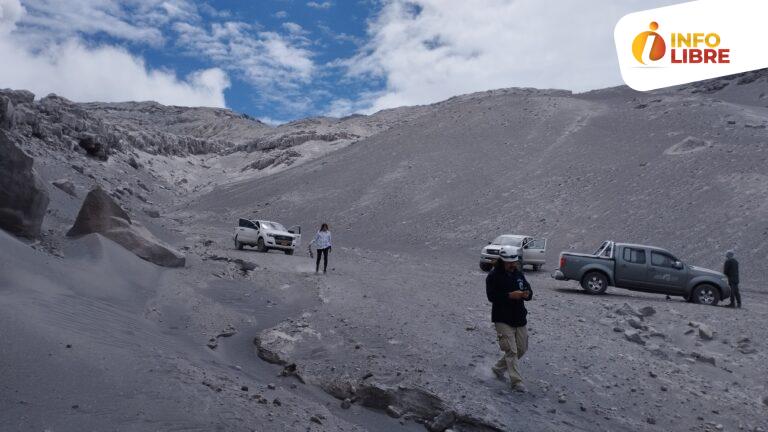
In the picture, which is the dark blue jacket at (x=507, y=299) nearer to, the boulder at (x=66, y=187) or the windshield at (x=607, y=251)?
the windshield at (x=607, y=251)

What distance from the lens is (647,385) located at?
8062mm

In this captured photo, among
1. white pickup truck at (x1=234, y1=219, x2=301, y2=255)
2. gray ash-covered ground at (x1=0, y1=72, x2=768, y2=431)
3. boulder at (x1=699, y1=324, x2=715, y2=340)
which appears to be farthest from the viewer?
white pickup truck at (x1=234, y1=219, x2=301, y2=255)

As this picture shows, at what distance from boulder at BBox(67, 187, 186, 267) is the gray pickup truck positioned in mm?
10790

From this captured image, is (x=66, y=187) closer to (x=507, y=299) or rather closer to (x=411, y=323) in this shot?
(x=411, y=323)

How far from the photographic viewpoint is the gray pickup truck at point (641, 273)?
16.2 m

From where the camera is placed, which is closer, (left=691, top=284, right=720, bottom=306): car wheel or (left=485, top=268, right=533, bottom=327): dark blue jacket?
(left=485, top=268, right=533, bottom=327): dark blue jacket

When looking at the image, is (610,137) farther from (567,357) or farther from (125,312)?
(125,312)

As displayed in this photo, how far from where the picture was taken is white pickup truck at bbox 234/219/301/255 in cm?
2422

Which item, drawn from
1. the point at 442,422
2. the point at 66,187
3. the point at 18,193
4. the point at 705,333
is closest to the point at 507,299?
the point at 442,422

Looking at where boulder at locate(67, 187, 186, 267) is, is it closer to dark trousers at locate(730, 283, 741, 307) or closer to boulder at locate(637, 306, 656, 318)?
boulder at locate(637, 306, 656, 318)

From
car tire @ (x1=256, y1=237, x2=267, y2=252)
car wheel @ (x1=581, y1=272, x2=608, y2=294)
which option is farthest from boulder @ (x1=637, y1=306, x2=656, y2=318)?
car tire @ (x1=256, y1=237, x2=267, y2=252)

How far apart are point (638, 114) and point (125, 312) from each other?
143ft

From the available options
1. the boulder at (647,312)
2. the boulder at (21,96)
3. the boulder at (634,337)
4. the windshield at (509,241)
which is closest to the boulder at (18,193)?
the boulder at (634,337)

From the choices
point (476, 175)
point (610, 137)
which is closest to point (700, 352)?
point (476, 175)
